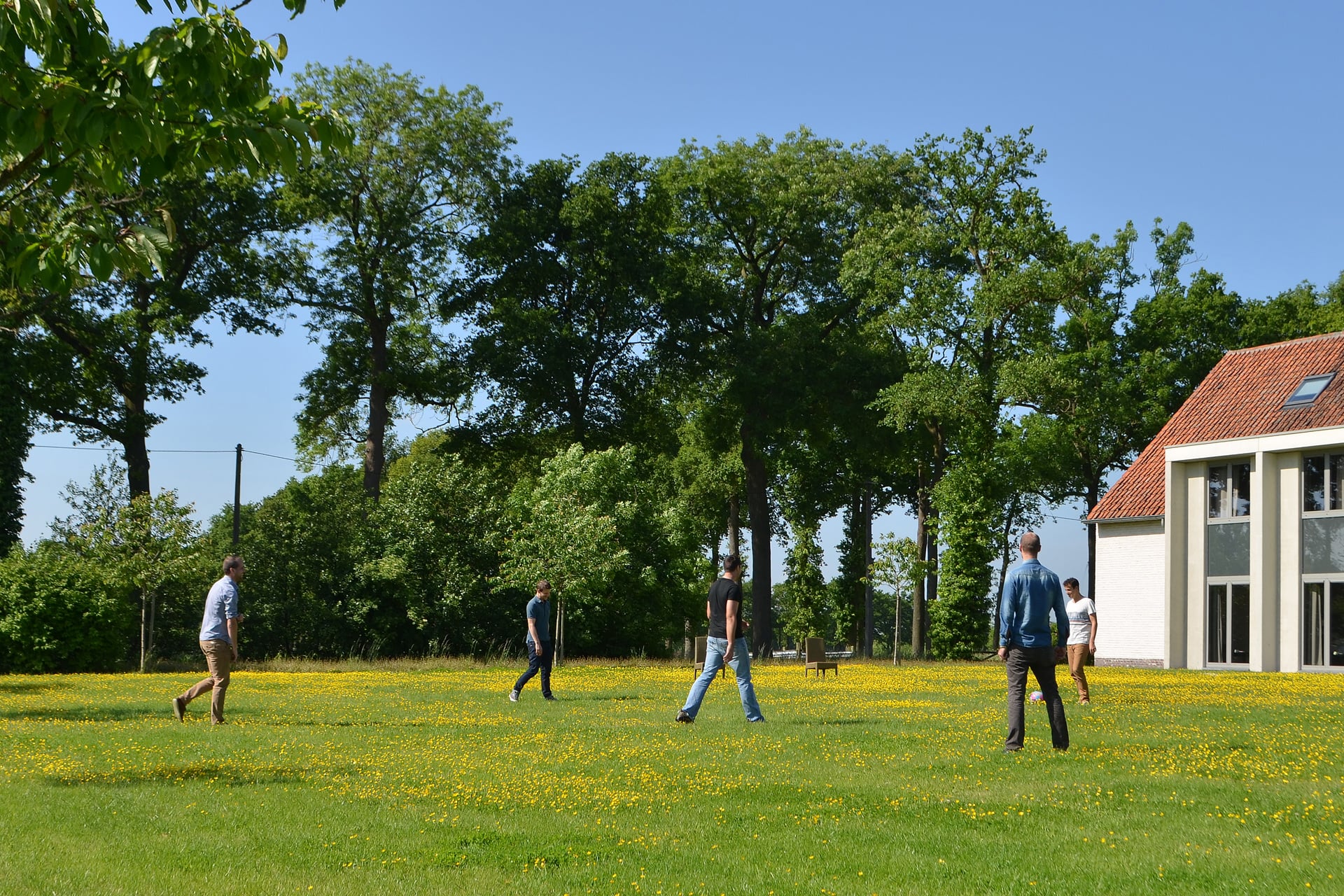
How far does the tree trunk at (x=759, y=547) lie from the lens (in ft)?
168

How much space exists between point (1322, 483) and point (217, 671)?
30062mm

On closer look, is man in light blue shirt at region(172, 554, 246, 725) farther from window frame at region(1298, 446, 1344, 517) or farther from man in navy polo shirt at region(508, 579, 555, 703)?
window frame at region(1298, 446, 1344, 517)

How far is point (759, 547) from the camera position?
51031 millimetres

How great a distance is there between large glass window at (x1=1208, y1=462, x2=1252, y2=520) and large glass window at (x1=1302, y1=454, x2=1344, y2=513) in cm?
169

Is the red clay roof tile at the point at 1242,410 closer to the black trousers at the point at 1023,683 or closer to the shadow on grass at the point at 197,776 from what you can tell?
the black trousers at the point at 1023,683

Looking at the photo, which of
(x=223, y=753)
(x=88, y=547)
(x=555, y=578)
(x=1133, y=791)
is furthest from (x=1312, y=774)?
(x=88, y=547)

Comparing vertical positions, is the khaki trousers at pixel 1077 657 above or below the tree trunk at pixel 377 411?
below

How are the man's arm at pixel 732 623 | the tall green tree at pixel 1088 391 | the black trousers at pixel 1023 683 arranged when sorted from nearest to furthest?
the black trousers at pixel 1023 683
the man's arm at pixel 732 623
the tall green tree at pixel 1088 391

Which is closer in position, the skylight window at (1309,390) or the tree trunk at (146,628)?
the tree trunk at (146,628)

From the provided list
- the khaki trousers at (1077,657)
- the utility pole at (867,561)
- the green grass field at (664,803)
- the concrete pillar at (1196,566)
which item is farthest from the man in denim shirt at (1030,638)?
the utility pole at (867,561)

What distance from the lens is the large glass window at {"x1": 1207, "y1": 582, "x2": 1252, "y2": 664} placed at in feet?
118

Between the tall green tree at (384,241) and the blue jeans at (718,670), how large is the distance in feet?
109

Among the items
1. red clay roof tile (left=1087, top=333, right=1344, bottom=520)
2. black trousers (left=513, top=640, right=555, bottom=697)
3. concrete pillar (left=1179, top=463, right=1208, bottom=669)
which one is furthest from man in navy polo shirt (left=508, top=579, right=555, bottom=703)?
concrete pillar (left=1179, top=463, right=1208, bottom=669)

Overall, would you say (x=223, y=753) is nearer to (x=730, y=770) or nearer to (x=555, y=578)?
(x=730, y=770)
